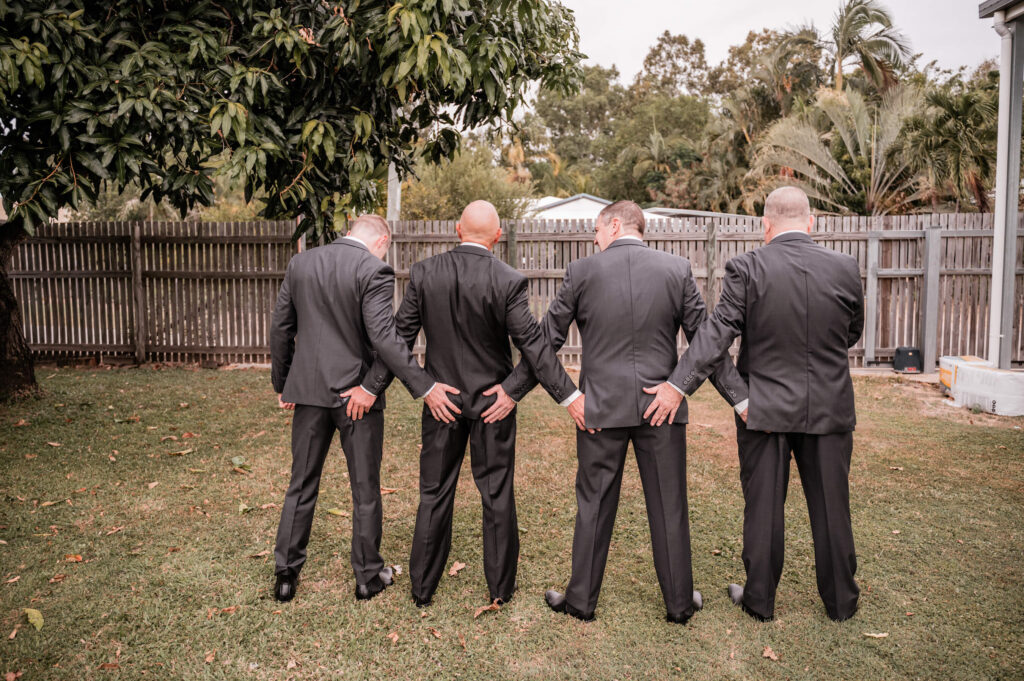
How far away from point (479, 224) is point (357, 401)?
46.0 inches

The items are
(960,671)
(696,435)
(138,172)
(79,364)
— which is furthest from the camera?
(79,364)

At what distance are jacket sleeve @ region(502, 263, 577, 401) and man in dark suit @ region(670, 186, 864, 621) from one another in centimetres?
66

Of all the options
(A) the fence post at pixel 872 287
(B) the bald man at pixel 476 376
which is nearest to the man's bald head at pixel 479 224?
(B) the bald man at pixel 476 376

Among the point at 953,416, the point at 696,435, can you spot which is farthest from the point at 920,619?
the point at 953,416

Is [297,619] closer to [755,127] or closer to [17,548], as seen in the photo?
[17,548]

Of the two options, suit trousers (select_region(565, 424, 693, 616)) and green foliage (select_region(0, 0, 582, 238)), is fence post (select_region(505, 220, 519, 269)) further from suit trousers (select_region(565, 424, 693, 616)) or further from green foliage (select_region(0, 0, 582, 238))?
suit trousers (select_region(565, 424, 693, 616))

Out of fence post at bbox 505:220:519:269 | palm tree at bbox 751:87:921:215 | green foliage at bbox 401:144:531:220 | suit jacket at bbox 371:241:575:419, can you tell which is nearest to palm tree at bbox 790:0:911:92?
palm tree at bbox 751:87:921:215

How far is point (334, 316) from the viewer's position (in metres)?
4.00

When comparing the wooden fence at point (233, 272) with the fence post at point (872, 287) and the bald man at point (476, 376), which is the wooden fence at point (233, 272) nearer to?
the fence post at point (872, 287)

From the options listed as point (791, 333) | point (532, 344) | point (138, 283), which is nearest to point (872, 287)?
point (791, 333)

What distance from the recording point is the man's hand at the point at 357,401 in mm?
3916

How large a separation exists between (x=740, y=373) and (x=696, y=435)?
3.76m

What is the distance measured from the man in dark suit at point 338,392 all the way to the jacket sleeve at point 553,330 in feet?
2.02

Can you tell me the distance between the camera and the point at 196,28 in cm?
556
